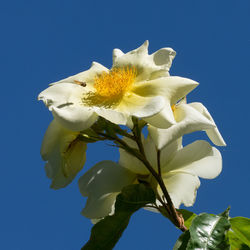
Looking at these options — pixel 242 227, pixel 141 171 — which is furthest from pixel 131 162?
pixel 242 227

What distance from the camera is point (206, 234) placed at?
51.5 inches

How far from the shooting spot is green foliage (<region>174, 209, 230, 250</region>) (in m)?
1.28

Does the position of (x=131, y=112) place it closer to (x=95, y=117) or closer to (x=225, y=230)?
(x=95, y=117)

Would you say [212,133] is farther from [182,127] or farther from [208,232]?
[208,232]

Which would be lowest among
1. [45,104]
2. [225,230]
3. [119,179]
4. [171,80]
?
[225,230]

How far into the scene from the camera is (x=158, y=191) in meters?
1.55

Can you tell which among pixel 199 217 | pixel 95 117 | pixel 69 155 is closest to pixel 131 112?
pixel 95 117

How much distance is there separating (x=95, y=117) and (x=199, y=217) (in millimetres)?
423

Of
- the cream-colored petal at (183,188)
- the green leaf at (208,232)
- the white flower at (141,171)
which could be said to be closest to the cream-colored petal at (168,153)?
the white flower at (141,171)

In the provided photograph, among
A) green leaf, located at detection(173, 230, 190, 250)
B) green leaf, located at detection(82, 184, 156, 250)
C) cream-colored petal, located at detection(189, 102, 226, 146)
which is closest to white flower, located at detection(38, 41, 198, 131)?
cream-colored petal, located at detection(189, 102, 226, 146)

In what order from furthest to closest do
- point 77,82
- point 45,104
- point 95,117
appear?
1. point 77,82
2. point 45,104
3. point 95,117

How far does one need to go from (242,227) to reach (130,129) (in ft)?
1.59

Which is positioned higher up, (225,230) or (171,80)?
(171,80)

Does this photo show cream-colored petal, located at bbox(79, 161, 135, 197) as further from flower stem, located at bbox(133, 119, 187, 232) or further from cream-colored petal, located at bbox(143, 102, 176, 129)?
cream-colored petal, located at bbox(143, 102, 176, 129)
